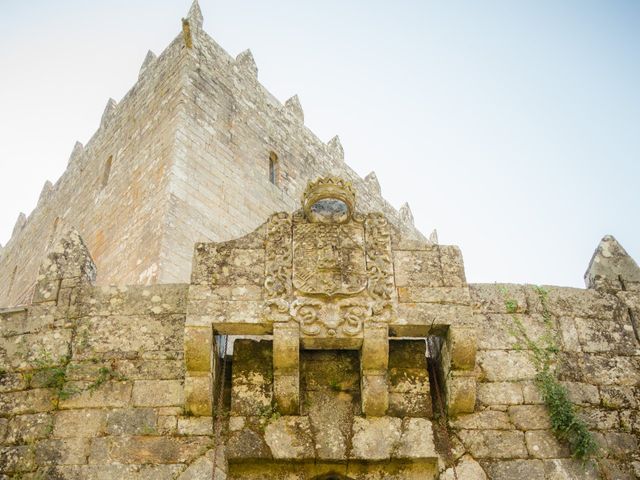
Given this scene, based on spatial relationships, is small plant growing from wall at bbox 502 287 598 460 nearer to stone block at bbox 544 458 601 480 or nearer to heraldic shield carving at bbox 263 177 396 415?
stone block at bbox 544 458 601 480

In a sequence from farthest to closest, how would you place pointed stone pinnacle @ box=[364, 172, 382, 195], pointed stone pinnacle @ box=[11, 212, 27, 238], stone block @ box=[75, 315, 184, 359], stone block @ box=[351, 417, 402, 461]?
pointed stone pinnacle @ box=[11, 212, 27, 238] → pointed stone pinnacle @ box=[364, 172, 382, 195] → stone block @ box=[75, 315, 184, 359] → stone block @ box=[351, 417, 402, 461]

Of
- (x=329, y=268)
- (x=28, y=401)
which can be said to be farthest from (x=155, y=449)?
(x=329, y=268)

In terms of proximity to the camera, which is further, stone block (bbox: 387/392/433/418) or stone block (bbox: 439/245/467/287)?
stone block (bbox: 439/245/467/287)

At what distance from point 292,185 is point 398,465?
737 cm

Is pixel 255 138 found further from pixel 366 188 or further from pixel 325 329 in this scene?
pixel 325 329

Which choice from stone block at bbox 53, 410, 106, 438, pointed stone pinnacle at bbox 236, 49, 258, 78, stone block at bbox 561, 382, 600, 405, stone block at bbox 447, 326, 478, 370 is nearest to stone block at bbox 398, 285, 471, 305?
stone block at bbox 447, 326, 478, 370

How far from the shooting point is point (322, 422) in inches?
197

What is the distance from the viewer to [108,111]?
13.1 meters

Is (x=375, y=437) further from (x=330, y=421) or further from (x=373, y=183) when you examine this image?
(x=373, y=183)

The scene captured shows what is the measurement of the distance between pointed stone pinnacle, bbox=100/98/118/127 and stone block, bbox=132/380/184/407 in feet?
28.8

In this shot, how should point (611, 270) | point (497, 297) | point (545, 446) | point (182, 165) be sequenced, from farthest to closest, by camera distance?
point (182, 165) < point (611, 270) < point (497, 297) < point (545, 446)

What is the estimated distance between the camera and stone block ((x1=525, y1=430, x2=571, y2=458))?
492 cm

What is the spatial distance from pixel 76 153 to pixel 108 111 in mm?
2078

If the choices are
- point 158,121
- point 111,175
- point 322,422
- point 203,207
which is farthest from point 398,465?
point 111,175
